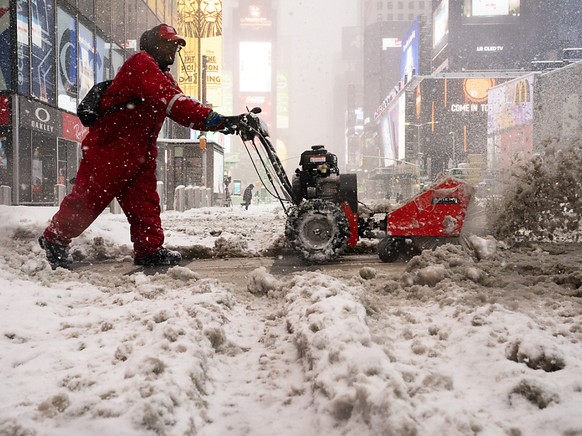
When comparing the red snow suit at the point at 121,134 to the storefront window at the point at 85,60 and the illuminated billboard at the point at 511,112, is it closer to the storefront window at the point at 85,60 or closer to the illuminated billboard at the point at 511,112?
the storefront window at the point at 85,60

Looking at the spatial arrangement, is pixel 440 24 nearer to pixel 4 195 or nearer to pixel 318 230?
pixel 4 195

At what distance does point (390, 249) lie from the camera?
504 centimetres

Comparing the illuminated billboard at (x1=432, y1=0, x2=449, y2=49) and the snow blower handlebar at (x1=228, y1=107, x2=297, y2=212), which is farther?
the illuminated billboard at (x1=432, y1=0, x2=449, y2=49)

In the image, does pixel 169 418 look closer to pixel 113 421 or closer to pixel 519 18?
pixel 113 421

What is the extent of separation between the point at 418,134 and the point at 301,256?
77.7 meters

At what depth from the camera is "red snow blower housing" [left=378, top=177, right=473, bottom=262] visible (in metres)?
4.79

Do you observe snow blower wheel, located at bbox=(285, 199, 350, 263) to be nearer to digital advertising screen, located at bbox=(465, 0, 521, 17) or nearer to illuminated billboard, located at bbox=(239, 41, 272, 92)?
digital advertising screen, located at bbox=(465, 0, 521, 17)

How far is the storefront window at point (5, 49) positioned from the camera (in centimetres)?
1634

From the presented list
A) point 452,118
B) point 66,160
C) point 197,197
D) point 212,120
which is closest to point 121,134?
point 212,120

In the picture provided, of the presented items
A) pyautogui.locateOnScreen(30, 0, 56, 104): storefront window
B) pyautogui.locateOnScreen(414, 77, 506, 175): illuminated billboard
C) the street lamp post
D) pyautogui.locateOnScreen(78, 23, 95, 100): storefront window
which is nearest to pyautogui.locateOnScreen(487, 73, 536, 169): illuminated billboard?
the street lamp post

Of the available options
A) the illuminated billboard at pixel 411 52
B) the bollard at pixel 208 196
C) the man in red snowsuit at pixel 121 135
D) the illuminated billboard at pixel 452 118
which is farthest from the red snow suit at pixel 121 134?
the illuminated billboard at pixel 411 52

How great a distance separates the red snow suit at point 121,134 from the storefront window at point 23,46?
1449 cm

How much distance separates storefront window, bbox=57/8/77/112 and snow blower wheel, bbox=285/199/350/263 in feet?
57.3

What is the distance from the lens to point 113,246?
5711mm
